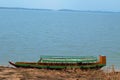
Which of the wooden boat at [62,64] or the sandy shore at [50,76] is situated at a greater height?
the wooden boat at [62,64]

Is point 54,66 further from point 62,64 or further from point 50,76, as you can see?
point 50,76

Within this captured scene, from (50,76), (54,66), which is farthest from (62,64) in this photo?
(50,76)

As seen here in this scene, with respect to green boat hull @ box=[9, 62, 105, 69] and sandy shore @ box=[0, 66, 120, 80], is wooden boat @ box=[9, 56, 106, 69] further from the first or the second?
sandy shore @ box=[0, 66, 120, 80]

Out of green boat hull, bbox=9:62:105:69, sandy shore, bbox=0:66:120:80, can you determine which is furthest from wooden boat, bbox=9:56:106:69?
sandy shore, bbox=0:66:120:80

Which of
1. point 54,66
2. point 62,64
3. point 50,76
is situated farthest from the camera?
point 62,64

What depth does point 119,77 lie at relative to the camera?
11.1m

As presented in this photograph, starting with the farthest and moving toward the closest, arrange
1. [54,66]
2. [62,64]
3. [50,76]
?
[62,64] → [54,66] → [50,76]

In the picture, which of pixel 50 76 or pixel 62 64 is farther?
pixel 62 64

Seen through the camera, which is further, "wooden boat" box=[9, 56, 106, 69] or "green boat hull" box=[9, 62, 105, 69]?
"wooden boat" box=[9, 56, 106, 69]

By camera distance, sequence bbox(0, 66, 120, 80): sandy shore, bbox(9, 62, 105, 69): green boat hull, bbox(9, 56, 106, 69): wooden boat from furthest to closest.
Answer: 1. bbox(9, 56, 106, 69): wooden boat
2. bbox(9, 62, 105, 69): green boat hull
3. bbox(0, 66, 120, 80): sandy shore

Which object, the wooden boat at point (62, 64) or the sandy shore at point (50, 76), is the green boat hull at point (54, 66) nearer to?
the wooden boat at point (62, 64)

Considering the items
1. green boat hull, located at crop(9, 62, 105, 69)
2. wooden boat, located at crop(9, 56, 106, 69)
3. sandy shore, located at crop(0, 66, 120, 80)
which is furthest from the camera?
wooden boat, located at crop(9, 56, 106, 69)

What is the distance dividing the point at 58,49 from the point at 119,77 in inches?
1056

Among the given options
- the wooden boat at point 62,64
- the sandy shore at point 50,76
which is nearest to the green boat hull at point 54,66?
the wooden boat at point 62,64
